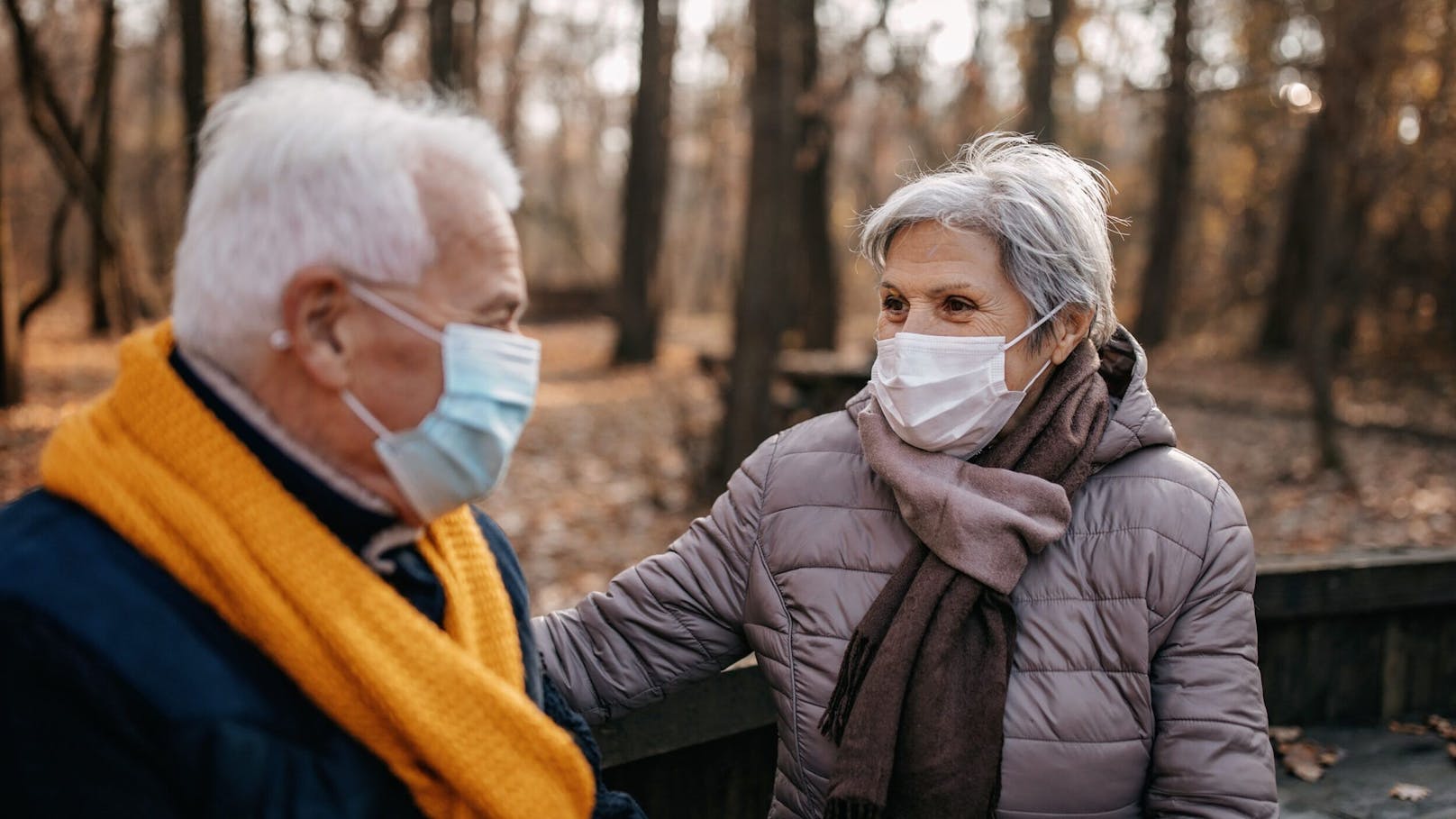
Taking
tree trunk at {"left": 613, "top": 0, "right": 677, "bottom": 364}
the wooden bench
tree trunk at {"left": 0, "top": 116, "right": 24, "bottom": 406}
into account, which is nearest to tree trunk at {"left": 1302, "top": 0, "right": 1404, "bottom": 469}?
the wooden bench

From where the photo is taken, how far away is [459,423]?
5.09ft

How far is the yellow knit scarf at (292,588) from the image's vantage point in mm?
1362

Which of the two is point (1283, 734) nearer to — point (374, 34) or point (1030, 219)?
point (1030, 219)

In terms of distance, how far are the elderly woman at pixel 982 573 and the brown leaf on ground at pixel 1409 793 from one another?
1.48 metres

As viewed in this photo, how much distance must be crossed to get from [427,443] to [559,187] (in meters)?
37.0

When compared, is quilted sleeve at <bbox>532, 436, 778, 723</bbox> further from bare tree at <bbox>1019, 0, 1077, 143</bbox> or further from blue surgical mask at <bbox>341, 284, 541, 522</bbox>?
bare tree at <bbox>1019, 0, 1077, 143</bbox>

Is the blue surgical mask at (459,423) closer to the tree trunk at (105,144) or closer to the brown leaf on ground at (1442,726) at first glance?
the brown leaf on ground at (1442,726)

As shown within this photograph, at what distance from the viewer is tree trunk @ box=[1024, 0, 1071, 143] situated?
372 inches

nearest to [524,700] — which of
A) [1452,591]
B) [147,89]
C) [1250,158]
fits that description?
[1452,591]

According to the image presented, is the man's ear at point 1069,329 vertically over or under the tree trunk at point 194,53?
under

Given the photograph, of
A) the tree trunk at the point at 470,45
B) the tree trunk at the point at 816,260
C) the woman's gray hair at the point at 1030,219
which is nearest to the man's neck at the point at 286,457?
the woman's gray hair at the point at 1030,219

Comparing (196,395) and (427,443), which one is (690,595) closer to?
(427,443)

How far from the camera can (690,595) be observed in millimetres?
2348

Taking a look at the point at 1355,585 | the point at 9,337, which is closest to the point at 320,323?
the point at 1355,585
